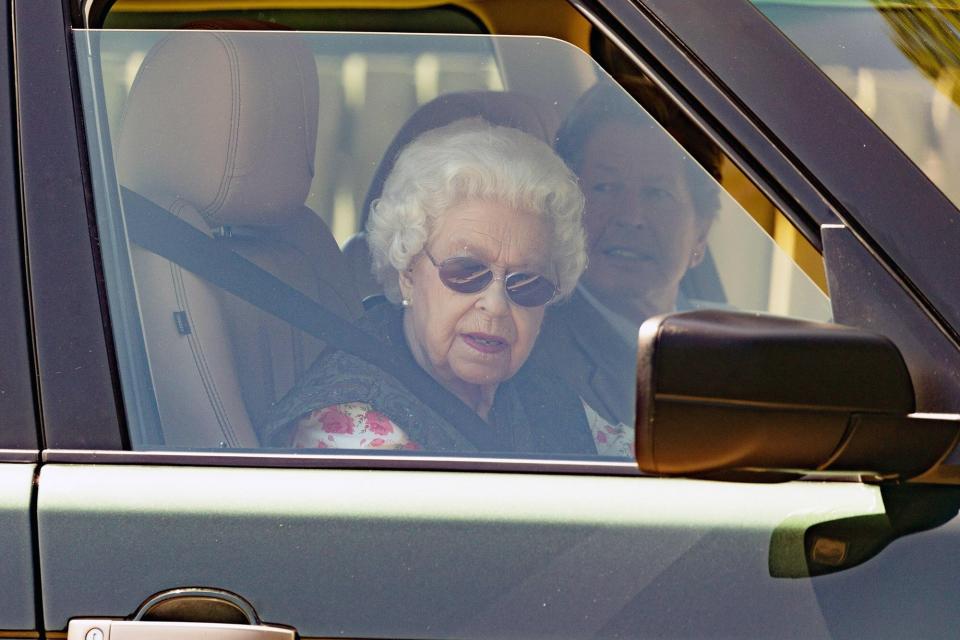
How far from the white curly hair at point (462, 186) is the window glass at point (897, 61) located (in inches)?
13.1

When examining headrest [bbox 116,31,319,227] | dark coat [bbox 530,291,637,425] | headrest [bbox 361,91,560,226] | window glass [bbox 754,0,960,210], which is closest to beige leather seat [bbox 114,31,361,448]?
headrest [bbox 116,31,319,227]

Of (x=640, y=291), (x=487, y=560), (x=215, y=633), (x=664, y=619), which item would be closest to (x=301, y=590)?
(x=215, y=633)

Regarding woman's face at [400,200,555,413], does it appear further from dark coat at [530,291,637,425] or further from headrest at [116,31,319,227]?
headrest at [116,31,319,227]

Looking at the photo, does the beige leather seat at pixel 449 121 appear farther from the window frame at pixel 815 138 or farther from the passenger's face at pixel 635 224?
the window frame at pixel 815 138

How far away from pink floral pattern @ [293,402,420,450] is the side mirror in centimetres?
40

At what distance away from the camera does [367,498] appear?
4.62 ft

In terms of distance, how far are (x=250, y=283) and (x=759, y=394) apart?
→ 0.69 metres

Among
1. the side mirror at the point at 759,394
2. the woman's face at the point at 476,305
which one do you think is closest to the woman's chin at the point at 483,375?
the woman's face at the point at 476,305

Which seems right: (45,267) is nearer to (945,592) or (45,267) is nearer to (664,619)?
(664,619)

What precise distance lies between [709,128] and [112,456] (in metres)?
0.79

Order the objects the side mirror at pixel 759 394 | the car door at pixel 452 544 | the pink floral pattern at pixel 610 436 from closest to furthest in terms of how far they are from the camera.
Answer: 1. the side mirror at pixel 759 394
2. the car door at pixel 452 544
3. the pink floral pattern at pixel 610 436

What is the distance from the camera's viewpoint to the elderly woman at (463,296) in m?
1.50

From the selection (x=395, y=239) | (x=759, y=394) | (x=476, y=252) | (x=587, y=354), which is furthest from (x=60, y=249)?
(x=759, y=394)

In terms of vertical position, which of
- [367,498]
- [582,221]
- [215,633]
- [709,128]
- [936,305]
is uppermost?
[709,128]
